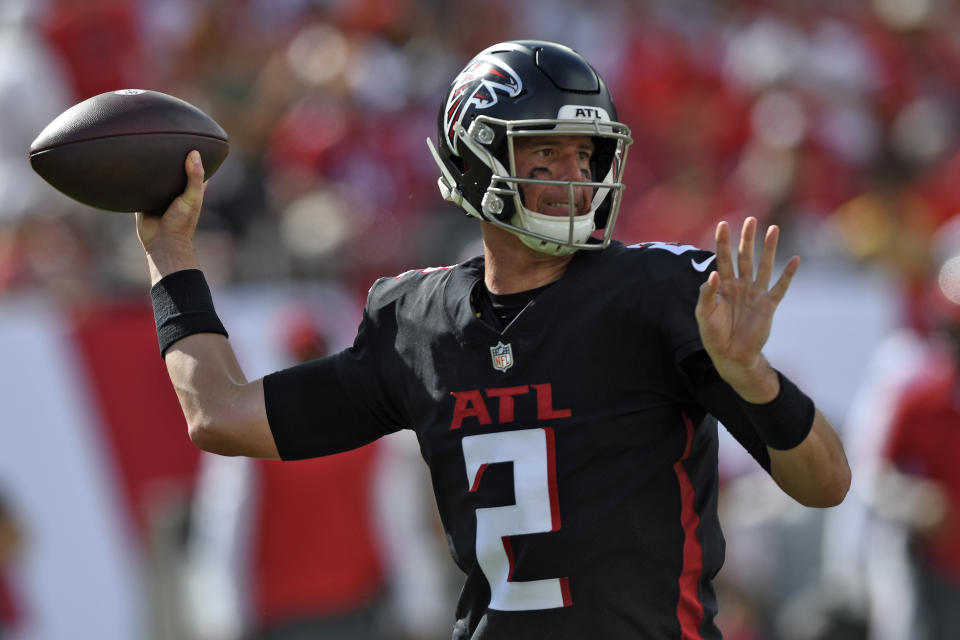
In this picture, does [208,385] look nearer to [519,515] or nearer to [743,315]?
[519,515]

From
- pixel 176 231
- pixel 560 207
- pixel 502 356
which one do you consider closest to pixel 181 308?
pixel 176 231

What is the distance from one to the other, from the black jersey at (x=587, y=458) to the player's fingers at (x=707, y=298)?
0.42 feet

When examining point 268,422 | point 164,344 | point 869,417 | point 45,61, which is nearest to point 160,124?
point 164,344

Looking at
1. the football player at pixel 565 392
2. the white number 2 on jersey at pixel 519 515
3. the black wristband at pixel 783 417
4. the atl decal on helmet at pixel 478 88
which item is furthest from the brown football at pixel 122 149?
the black wristband at pixel 783 417

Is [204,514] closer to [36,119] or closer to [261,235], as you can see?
[261,235]

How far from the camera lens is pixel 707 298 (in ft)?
7.55

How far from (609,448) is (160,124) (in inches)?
43.5

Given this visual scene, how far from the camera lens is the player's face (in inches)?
104

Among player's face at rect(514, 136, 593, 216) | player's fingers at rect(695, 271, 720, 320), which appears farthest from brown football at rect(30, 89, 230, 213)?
player's fingers at rect(695, 271, 720, 320)

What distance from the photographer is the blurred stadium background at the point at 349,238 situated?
19.6 ft

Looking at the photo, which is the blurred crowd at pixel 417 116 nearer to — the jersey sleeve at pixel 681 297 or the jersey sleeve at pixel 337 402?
the jersey sleeve at pixel 337 402

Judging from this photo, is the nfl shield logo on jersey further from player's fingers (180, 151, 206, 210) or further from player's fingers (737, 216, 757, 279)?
player's fingers (180, 151, 206, 210)

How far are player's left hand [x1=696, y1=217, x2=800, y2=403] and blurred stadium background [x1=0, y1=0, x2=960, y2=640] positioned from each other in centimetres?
333

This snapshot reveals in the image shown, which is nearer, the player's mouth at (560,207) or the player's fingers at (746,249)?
the player's fingers at (746,249)
